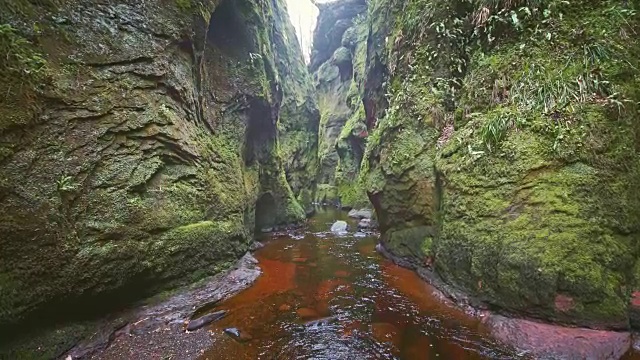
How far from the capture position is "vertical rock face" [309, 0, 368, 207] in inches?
1085

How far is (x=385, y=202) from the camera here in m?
9.88

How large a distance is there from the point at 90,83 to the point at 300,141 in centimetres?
1825

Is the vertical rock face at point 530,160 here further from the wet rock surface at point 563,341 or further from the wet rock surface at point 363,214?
the wet rock surface at point 363,214

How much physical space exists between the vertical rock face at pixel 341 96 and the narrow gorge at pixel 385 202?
14.5m

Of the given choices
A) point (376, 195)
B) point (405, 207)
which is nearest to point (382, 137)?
point (376, 195)

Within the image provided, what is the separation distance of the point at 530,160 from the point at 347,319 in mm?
4164

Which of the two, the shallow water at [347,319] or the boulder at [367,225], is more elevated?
the boulder at [367,225]

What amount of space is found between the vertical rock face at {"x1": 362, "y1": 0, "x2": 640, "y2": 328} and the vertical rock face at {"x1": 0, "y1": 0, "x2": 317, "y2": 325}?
17.4 feet

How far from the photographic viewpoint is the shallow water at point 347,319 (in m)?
4.86

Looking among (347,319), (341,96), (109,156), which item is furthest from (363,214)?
(341,96)

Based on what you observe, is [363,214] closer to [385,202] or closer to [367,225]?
[367,225]

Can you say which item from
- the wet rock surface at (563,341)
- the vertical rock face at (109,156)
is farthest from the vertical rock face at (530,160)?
the vertical rock face at (109,156)

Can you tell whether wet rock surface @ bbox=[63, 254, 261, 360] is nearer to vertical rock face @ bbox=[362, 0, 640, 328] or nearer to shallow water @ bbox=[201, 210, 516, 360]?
shallow water @ bbox=[201, 210, 516, 360]

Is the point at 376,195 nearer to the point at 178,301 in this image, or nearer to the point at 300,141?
the point at 178,301
